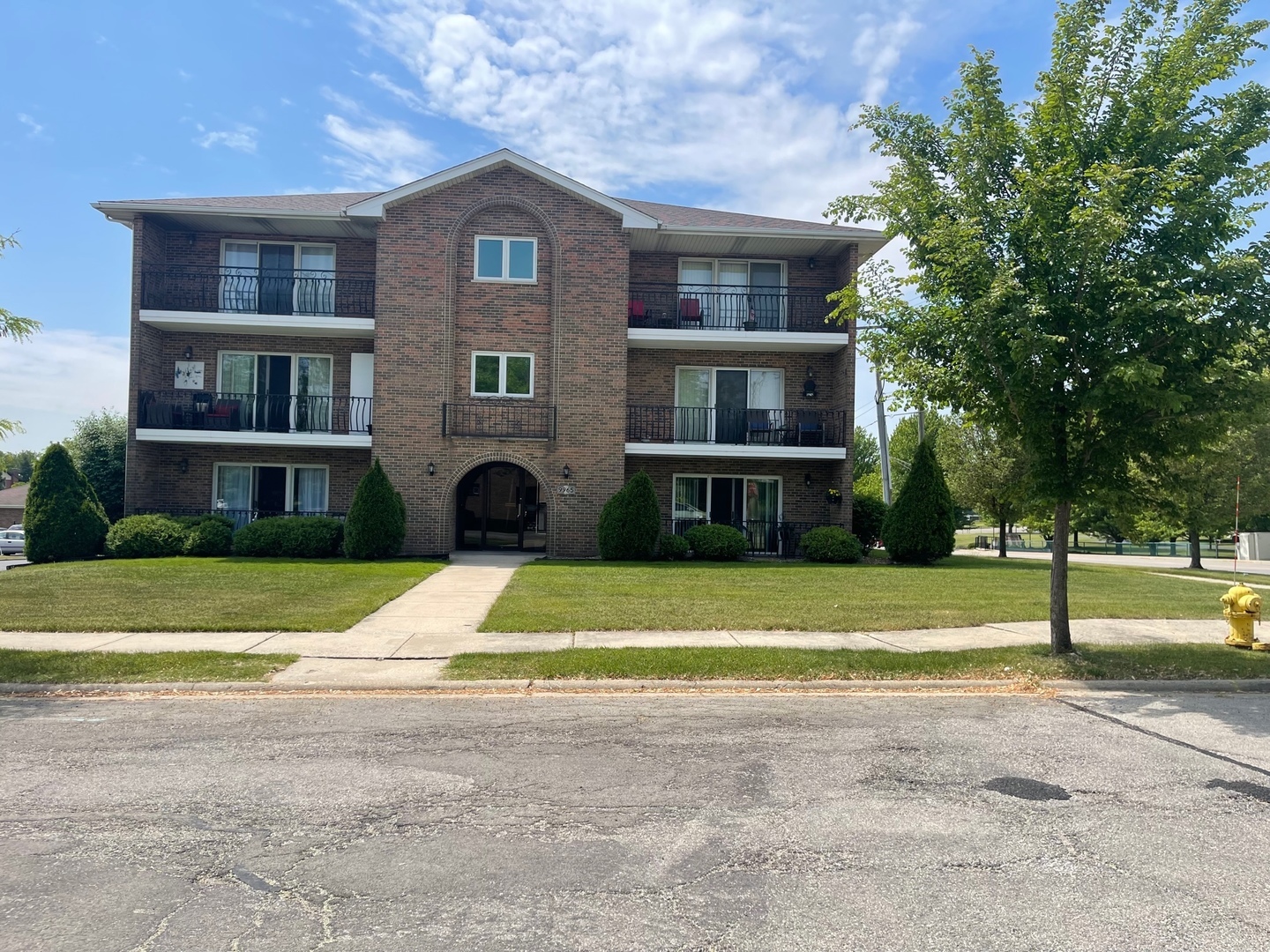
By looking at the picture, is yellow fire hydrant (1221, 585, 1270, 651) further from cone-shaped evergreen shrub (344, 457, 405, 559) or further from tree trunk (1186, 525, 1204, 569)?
tree trunk (1186, 525, 1204, 569)

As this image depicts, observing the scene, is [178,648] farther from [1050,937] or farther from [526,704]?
[1050,937]

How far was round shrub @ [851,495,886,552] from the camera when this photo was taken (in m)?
23.5

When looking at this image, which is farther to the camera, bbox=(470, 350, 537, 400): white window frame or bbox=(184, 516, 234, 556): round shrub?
bbox=(470, 350, 537, 400): white window frame

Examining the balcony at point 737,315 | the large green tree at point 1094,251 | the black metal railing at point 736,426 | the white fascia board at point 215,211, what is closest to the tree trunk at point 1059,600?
the large green tree at point 1094,251

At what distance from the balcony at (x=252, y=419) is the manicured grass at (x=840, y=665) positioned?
13279mm

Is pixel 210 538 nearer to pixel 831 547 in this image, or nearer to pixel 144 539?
pixel 144 539

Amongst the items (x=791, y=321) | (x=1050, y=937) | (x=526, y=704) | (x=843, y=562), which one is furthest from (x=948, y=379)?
(x=791, y=321)

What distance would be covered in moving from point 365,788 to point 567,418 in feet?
52.0

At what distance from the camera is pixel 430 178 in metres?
20.4

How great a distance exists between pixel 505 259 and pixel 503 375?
282 centimetres

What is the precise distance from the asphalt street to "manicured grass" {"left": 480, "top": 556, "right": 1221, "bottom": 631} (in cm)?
414

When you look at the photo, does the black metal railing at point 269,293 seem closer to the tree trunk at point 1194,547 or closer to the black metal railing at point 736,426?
the black metal railing at point 736,426

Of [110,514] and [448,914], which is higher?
[110,514]

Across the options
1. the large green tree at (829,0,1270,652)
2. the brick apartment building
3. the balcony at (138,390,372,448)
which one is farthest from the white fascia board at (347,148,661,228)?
the large green tree at (829,0,1270,652)
